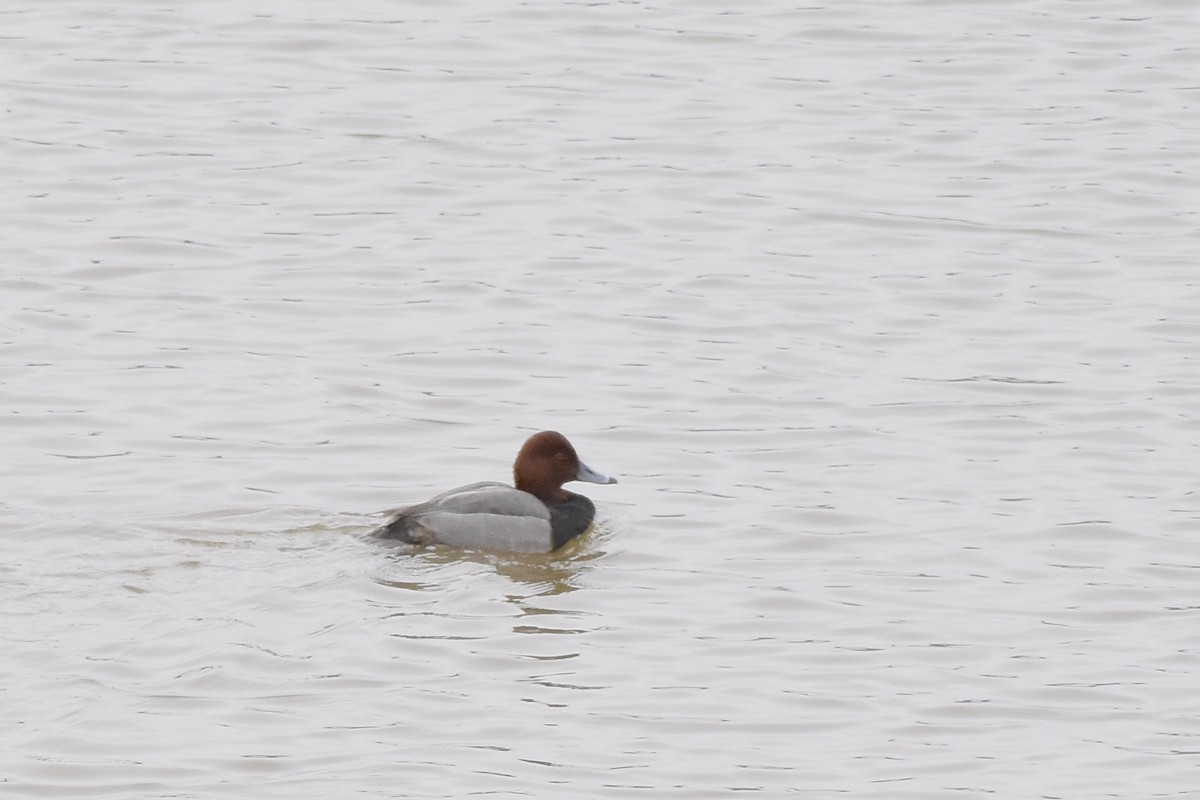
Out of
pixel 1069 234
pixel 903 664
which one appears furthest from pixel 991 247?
pixel 903 664

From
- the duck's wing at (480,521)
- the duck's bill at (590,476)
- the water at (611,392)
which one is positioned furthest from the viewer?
the duck's bill at (590,476)

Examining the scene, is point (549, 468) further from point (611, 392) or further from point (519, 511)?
point (611, 392)

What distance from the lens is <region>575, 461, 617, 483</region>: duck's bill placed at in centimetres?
1030

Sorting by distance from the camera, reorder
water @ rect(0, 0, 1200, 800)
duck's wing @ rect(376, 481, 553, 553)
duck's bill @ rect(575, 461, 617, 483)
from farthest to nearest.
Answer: duck's bill @ rect(575, 461, 617, 483) < duck's wing @ rect(376, 481, 553, 553) < water @ rect(0, 0, 1200, 800)

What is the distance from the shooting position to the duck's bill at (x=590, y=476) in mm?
10297

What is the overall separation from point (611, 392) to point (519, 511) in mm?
1934

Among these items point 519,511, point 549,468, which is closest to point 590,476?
point 549,468

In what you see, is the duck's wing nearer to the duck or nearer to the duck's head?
the duck

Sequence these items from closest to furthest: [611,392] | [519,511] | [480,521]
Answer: [480,521] < [519,511] < [611,392]

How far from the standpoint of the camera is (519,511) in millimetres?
10102

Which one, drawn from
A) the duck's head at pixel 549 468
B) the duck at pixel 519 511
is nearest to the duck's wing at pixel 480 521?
the duck at pixel 519 511

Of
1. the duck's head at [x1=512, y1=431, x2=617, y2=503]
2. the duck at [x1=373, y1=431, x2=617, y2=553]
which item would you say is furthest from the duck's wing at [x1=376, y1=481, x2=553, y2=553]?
the duck's head at [x1=512, y1=431, x2=617, y2=503]

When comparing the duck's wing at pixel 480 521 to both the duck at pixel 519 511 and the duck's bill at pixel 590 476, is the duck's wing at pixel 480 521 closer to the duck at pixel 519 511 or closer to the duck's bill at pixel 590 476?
the duck at pixel 519 511

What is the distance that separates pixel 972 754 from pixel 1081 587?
1.88 m
